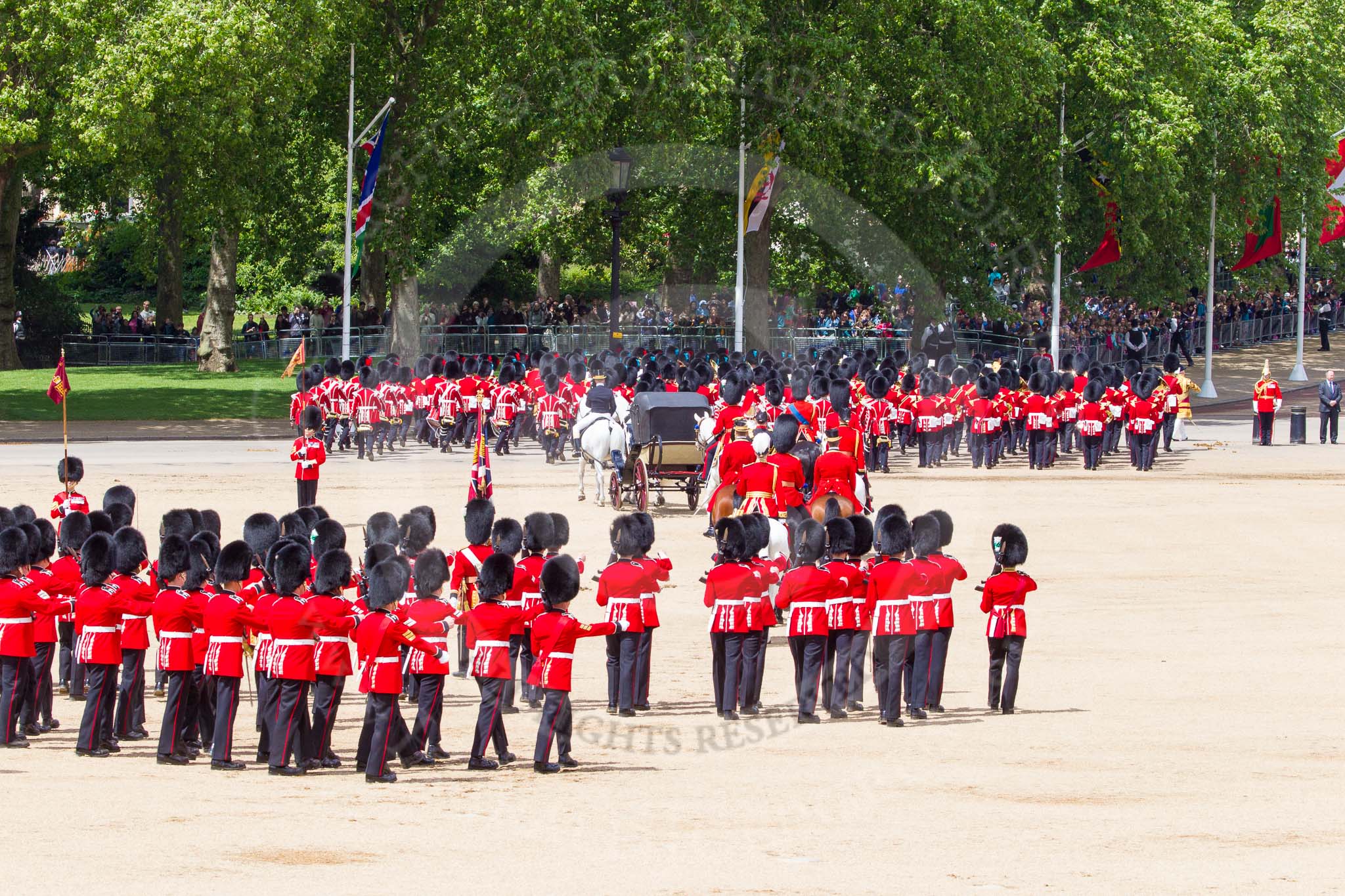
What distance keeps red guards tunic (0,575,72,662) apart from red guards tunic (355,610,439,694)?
1.84m

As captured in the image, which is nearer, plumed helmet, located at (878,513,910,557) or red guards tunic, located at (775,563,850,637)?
red guards tunic, located at (775,563,850,637)

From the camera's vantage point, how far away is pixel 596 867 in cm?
896

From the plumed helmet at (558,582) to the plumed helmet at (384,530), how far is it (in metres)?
2.08

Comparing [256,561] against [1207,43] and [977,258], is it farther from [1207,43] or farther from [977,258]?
[1207,43]

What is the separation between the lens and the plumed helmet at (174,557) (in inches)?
468

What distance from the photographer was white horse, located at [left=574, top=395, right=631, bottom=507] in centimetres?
2306

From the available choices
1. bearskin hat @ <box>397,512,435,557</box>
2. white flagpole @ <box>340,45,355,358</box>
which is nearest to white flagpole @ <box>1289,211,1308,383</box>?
white flagpole @ <box>340,45,355,358</box>

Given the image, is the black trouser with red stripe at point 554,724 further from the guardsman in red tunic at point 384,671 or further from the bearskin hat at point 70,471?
the bearskin hat at point 70,471

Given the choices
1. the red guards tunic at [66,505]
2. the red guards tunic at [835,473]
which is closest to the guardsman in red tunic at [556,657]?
the red guards tunic at [66,505]

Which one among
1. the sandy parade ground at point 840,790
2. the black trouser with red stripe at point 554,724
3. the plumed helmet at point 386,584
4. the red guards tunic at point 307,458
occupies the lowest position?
the sandy parade ground at point 840,790

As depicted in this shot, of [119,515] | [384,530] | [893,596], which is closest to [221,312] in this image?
[119,515]

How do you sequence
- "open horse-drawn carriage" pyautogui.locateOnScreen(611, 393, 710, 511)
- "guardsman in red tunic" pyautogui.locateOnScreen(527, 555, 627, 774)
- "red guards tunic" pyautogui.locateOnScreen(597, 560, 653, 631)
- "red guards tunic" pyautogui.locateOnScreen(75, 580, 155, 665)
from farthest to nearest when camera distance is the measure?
"open horse-drawn carriage" pyautogui.locateOnScreen(611, 393, 710, 511) < "red guards tunic" pyautogui.locateOnScreen(597, 560, 653, 631) < "red guards tunic" pyautogui.locateOnScreen(75, 580, 155, 665) < "guardsman in red tunic" pyautogui.locateOnScreen(527, 555, 627, 774)

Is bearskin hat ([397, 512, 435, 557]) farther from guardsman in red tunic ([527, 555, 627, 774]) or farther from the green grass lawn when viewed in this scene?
the green grass lawn

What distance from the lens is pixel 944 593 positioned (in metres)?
13.0
